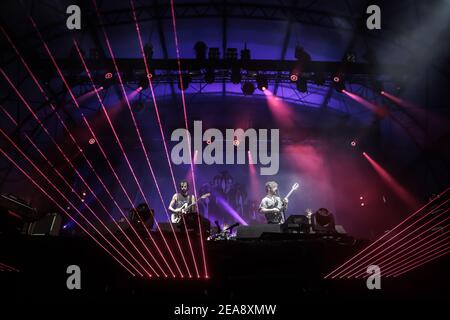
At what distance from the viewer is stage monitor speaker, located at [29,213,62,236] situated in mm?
7191

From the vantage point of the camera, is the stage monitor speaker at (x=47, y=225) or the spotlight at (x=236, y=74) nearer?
the stage monitor speaker at (x=47, y=225)

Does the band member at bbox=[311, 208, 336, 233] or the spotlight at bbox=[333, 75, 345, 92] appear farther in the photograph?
the spotlight at bbox=[333, 75, 345, 92]

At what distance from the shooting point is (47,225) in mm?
7273

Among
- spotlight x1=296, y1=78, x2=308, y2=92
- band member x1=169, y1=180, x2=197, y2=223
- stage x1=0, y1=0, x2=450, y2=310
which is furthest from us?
spotlight x1=296, y1=78, x2=308, y2=92

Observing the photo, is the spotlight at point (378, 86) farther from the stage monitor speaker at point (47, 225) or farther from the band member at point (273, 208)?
the stage monitor speaker at point (47, 225)

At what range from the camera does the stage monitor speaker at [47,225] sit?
23.6 ft

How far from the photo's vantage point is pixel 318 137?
13820 millimetres

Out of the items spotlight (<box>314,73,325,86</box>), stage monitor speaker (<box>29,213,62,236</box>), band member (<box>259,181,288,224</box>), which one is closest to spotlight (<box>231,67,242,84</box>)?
spotlight (<box>314,73,325,86</box>)

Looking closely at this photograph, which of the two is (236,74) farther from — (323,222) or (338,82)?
(323,222)

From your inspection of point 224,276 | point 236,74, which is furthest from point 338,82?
point 224,276

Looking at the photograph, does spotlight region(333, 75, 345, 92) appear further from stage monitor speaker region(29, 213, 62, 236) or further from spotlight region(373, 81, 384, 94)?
stage monitor speaker region(29, 213, 62, 236)

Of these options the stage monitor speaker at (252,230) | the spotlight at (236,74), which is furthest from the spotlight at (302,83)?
the stage monitor speaker at (252,230)
